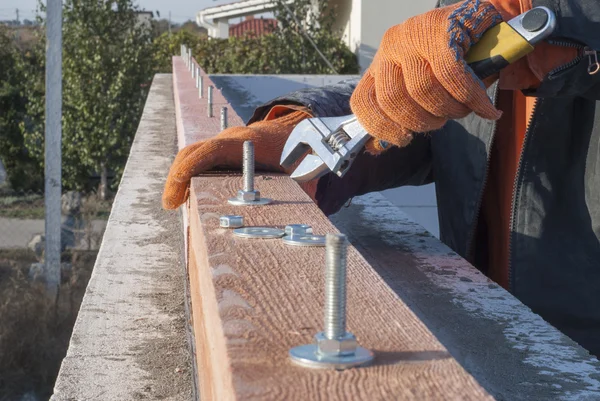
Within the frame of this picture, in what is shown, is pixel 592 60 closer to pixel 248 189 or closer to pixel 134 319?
pixel 248 189

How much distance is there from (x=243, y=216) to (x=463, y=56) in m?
0.52

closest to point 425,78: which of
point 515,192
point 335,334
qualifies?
point 335,334

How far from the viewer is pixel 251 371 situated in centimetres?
108

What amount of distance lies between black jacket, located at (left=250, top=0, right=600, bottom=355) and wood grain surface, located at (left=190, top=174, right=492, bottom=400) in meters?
A: 0.90

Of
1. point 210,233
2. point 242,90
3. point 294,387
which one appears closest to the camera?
point 294,387

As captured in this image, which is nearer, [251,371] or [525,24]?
[251,371]

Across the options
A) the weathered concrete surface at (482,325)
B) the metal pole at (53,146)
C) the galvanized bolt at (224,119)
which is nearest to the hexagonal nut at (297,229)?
the weathered concrete surface at (482,325)

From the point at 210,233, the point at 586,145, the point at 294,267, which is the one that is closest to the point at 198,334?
the point at 210,233

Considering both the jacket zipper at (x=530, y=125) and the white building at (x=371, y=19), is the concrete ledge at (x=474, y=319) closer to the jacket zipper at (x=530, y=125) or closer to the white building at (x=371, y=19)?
the jacket zipper at (x=530, y=125)

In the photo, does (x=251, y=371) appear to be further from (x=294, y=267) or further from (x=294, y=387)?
(x=294, y=267)

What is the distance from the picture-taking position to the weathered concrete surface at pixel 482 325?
1.74 meters

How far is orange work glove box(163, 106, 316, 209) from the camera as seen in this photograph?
87.7 inches

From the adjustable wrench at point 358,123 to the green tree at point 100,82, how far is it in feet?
50.7

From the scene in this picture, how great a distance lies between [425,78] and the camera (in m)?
1.73
